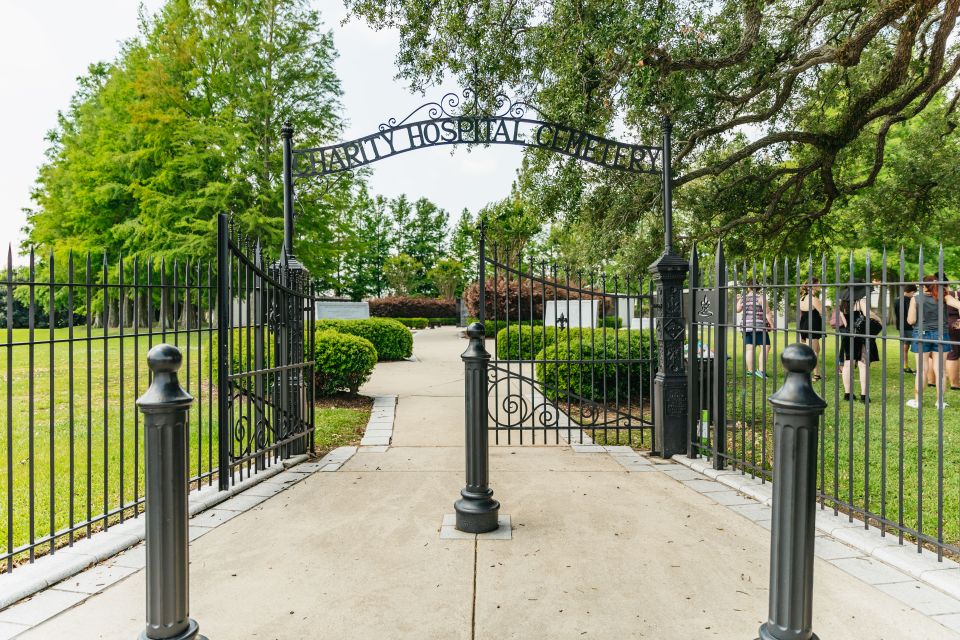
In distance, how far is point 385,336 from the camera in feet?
48.6

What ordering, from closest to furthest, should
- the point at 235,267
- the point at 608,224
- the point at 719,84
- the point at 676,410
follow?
the point at 235,267 < the point at 676,410 < the point at 719,84 < the point at 608,224


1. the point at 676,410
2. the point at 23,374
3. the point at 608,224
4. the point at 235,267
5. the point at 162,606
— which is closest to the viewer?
the point at 162,606

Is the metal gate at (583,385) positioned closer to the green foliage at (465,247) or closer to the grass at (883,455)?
the grass at (883,455)

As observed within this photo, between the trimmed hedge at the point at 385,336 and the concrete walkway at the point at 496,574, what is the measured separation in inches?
362

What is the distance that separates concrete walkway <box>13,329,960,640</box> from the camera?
9.06 feet

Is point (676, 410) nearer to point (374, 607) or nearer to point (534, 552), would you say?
point (534, 552)

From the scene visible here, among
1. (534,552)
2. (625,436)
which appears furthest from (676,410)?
(534,552)

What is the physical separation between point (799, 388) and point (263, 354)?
445 cm

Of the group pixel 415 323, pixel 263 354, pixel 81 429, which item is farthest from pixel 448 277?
pixel 263 354

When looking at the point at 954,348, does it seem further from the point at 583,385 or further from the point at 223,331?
the point at 223,331

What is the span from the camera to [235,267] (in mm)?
4926

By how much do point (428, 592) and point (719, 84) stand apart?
29.0 ft

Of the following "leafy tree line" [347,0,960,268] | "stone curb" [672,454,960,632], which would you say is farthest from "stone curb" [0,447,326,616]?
"leafy tree line" [347,0,960,268]

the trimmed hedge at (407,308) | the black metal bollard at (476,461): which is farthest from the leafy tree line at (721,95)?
the trimmed hedge at (407,308)
